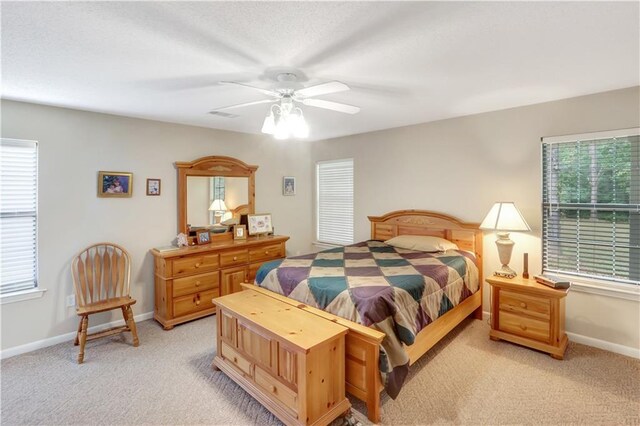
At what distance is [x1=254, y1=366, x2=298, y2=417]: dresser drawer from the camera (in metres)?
1.90

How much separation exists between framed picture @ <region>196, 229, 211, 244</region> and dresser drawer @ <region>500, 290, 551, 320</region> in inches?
130

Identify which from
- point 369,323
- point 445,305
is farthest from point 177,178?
point 445,305

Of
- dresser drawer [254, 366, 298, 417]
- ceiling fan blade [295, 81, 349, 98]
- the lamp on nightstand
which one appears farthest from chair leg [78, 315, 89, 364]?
the lamp on nightstand

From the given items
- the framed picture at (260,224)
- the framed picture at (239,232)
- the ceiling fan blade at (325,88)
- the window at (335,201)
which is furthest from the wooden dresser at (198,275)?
the ceiling fan blade at (325,88)

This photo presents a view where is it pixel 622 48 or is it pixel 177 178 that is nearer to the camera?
pixel 622 48

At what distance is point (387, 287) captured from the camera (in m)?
2.30

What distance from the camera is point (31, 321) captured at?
2951 mm

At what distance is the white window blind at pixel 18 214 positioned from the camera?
2.86 m

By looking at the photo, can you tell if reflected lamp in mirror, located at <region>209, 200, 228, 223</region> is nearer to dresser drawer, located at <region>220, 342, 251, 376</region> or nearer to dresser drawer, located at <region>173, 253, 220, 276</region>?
dresser drawer, located at <region>173, 253, 220, 276</region>

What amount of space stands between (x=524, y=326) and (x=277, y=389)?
7.53ft

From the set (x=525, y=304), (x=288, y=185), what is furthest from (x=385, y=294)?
(x=288, y=185)

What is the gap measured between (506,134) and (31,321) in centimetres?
507

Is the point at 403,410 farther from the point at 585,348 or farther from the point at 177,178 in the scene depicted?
the point at 177,178

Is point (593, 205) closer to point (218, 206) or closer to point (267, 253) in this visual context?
point (267, 253)
